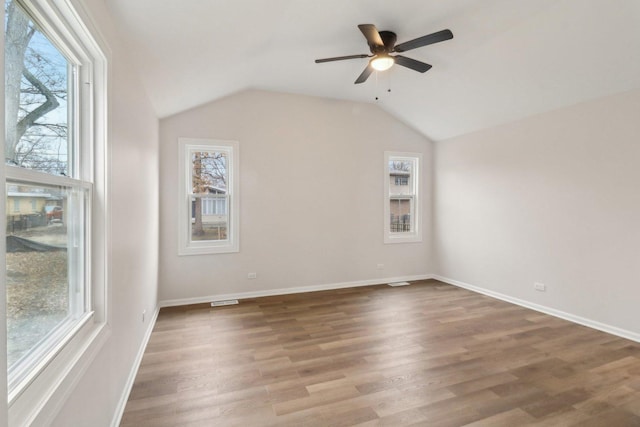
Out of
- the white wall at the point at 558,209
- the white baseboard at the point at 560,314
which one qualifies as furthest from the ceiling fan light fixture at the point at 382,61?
the white baseboard at the point at 560,314

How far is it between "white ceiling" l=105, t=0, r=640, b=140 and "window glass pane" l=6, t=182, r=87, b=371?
1.24 meters

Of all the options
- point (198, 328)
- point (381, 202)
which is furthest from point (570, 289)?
point (198, 328)

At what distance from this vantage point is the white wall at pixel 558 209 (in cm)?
321

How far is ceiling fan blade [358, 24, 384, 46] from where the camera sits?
2.41 meters

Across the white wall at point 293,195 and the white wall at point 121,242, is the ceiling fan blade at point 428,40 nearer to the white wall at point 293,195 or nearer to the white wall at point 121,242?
the white wall at point 121,242

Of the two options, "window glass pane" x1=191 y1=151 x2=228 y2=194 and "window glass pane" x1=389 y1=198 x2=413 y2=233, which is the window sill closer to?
"window glass pane" x1=191 y1=151 x2=228 y2=194

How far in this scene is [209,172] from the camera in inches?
175

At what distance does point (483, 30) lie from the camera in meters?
2.98

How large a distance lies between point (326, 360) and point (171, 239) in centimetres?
273

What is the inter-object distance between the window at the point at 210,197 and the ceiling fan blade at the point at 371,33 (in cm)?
249

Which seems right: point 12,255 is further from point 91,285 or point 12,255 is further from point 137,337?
point 137,337

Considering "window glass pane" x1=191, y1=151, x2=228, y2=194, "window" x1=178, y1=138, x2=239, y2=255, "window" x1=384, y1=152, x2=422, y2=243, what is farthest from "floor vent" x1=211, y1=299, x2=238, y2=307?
"window" x1=384, y1=152, x2=422, y2=243

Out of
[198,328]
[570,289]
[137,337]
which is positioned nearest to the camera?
[137,337]

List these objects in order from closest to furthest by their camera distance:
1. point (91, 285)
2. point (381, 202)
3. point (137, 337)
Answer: point (91, 285)
point (137, 337)
point (381, 202)
